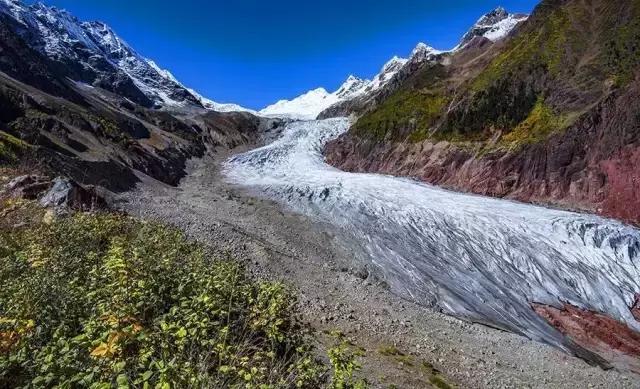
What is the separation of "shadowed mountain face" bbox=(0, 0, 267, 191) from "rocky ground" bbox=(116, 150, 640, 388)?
29.2ft

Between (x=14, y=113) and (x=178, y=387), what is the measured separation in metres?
46.8

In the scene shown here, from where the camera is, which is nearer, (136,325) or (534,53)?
(136,325)

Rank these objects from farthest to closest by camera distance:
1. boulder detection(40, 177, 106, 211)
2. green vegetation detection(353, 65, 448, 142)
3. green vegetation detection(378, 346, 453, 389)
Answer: green vegetation detection(353, 65, 448, 142) → boulder detection(40, 177, 106, 211) → green vegetation detection(378, 346, 453, 389)

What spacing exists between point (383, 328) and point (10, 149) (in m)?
25.2

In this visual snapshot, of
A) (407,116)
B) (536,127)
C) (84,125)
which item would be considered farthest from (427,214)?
(84,125)

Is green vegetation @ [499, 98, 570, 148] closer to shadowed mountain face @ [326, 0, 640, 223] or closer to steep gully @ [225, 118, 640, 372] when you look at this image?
shadowed mountain face @ [326, 0, 640, 223]

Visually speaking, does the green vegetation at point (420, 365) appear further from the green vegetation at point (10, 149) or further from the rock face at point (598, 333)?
the green vegetation at point (10, 149)

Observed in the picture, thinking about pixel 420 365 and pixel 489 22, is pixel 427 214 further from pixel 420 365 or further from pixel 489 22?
pixel 489 22

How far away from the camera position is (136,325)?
7.15m

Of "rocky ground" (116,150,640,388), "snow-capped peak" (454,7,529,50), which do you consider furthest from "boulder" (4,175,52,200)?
"snow-capped peak" (454,7,529,50)

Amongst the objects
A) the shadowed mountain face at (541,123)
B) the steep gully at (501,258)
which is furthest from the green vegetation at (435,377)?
the shadowed mountain face at (541,123)

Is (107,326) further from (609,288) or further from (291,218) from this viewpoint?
(609,288)

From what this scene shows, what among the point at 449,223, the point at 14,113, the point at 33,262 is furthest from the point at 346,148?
the point at 33,262

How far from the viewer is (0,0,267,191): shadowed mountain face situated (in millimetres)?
38000
